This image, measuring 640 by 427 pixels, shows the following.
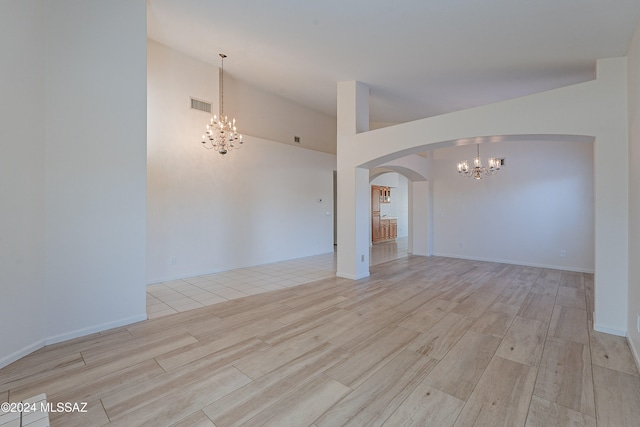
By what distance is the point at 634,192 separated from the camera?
2508 mm

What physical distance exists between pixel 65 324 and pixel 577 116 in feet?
19.6

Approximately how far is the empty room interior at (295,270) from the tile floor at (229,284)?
7cm

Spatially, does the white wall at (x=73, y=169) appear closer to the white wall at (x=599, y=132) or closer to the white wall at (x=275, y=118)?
the white wall at (x=275, y=118)

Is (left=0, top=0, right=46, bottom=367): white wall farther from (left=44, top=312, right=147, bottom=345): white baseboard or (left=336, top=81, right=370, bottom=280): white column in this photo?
(left=336, top=81, right=370, bottom=280): white column

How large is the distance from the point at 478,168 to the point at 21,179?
727 cm

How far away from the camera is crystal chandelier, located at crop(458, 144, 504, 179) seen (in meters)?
5.89

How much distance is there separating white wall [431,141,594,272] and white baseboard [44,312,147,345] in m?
7.17

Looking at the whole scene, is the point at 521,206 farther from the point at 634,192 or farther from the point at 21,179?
the point at 21,179

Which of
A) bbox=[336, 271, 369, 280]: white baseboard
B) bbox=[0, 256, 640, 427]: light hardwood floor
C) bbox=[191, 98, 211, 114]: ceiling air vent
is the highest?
bbox=[191, 98, 211, 114]: ceiling air vent

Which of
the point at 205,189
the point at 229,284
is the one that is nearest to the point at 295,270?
the point at 229,284

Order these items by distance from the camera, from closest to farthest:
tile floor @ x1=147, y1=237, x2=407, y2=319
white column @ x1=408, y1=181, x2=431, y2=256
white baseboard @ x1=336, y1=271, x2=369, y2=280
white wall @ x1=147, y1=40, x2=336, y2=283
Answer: tile floor @ x1=147, y1=237, x2=407, y2=319 < white wall @ x1=147, y1=40, x2=336, y2=283 < white baseboard @ x1=336, y1=271, x2=369, y2=280 < white column @ x1=408, y1=181, x2=431, y2=256

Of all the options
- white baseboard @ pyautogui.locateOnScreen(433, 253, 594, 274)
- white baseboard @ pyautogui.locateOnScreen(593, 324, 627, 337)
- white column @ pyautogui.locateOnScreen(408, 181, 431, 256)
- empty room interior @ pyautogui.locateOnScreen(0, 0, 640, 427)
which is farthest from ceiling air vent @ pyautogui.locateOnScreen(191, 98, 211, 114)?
white baseboard @ pyautogui.locateOnScreen(433, 253, 594, 274)

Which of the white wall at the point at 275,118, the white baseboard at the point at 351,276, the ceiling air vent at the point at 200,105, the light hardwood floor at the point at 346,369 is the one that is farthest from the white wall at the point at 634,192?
the ceiling air vent at the point at 200,105

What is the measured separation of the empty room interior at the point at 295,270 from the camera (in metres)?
1.92
